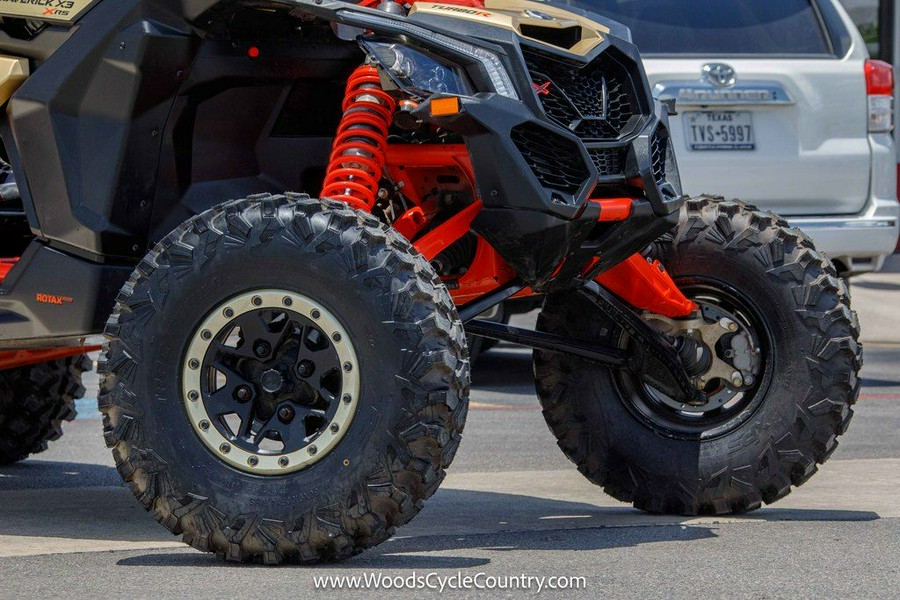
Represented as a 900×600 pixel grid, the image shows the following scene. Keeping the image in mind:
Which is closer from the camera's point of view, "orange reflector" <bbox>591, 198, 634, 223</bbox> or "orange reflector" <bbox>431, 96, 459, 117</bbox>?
"orange reflector" <bbox>431, 96, 459, 117</bbox>

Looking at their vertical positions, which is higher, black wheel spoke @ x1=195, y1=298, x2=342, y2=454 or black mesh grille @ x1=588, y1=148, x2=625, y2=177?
black mesh grille @ x1=588, y1=148, x2=625, y2=177

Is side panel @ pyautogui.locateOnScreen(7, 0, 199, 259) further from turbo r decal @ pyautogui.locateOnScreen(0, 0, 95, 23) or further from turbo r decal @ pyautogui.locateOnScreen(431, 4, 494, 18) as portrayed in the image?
turbo r decal @ pyautogui.locateOnScreen(431, 4, 494, 18)

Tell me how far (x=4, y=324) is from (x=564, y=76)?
1.96 m

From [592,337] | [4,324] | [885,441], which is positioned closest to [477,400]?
[885,441]

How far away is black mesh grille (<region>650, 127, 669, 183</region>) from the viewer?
18.3 ft

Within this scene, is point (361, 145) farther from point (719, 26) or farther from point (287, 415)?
point (719, 26)

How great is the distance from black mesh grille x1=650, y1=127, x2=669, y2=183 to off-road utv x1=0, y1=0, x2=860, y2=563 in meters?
0.01

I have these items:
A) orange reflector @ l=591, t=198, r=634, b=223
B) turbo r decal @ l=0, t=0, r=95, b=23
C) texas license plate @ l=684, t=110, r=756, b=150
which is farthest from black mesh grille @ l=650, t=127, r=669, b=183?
texas license plate @ l=684, t=110, r=756, b=150

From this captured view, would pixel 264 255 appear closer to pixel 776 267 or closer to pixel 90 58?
pixel 90 58

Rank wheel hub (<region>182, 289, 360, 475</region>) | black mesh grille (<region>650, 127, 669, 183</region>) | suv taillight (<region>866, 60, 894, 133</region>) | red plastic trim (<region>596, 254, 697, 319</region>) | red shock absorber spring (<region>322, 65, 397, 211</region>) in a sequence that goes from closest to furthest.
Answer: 1. wheel hub (<region>182, 289, 360, 475</region>)
2. red shock absorber spring (<region>322, 65, 397, 211</region>)
3. black mesh grille (<region>650, 127, 669, 183</region>)
4. red plastic trim (<region>596, 254, 697, 319</region>)
5. suv taillight (<region>866, 60, 894, 133</region>)

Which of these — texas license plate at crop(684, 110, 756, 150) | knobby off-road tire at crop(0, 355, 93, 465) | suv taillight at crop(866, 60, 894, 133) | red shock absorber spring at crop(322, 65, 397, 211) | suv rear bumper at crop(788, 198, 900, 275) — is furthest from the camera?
suv taillight at crop(866, 60, 894, 133)

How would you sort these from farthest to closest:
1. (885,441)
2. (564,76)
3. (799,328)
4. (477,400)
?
(477,400) < (885,441) < (799,328) < (564,76)

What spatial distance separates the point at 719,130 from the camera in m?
9.46

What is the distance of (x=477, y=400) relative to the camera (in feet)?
33.0
